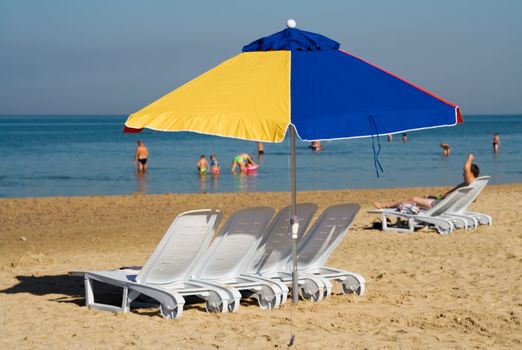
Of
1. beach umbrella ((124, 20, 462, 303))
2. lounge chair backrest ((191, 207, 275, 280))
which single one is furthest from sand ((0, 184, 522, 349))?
beach umbrella ((124, 20, 462, 303))

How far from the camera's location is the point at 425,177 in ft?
96.9

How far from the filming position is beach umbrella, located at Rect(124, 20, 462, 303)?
6.29 m

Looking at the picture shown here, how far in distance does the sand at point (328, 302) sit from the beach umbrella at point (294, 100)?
33.5 inches

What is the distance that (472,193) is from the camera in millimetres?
12656

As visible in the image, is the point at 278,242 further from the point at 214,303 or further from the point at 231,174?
the point at 231,174

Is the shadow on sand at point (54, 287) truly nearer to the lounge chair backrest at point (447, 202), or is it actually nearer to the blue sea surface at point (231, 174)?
the lounge chair backrest at point (447, 202)

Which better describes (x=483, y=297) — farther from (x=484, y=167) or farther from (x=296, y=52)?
(x=484, y=167)

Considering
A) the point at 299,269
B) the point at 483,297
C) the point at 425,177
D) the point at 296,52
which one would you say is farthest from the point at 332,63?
the point at 425,177

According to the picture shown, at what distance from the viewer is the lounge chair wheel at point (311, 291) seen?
7.64 metres

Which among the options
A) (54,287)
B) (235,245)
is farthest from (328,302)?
(54,287)

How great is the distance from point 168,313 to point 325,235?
1638mm

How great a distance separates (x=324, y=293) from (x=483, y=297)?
1.37 meters

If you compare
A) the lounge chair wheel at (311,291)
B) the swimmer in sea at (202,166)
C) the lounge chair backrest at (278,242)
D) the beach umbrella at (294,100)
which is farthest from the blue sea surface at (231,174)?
the beach umbrella at (294,100)

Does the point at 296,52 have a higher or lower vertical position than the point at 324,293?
higher
